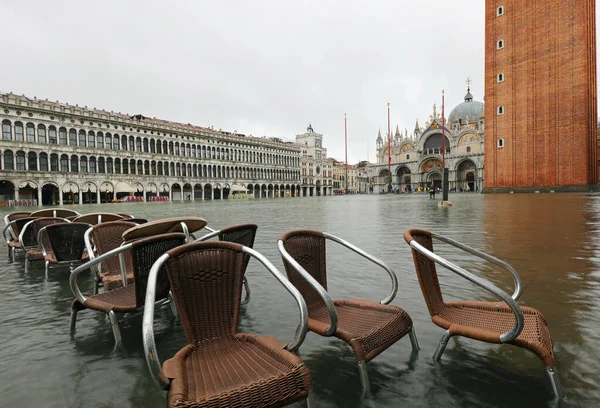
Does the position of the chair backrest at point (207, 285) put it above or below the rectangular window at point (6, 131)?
below

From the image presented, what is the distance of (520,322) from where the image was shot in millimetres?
2215

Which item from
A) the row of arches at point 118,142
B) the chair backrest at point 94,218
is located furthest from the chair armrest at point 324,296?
the row of arches at point 118,142

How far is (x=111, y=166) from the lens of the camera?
55.8 m

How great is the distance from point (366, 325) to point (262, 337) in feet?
2.53

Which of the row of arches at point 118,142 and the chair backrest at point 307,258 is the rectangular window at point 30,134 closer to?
the row of arches at point 118,142

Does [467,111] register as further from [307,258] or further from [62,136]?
[307,258]

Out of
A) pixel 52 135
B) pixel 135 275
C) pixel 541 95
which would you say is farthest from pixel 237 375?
pixel 52 135

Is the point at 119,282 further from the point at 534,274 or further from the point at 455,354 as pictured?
the point at 534,274

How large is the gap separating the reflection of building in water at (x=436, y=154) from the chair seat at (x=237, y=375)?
237 feet

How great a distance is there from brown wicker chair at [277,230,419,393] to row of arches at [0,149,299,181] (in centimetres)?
5463

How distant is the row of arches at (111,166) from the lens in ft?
151

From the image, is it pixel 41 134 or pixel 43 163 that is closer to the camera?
pixel 43 163

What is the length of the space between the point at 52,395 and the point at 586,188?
44228 mm

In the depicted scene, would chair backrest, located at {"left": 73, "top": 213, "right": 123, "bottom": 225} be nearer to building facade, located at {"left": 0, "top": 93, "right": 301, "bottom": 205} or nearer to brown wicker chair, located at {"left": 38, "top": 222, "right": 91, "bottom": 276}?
brown wicker chair, located at {"left": 38, "top": 222, "right": 91, "bottom": 276}
